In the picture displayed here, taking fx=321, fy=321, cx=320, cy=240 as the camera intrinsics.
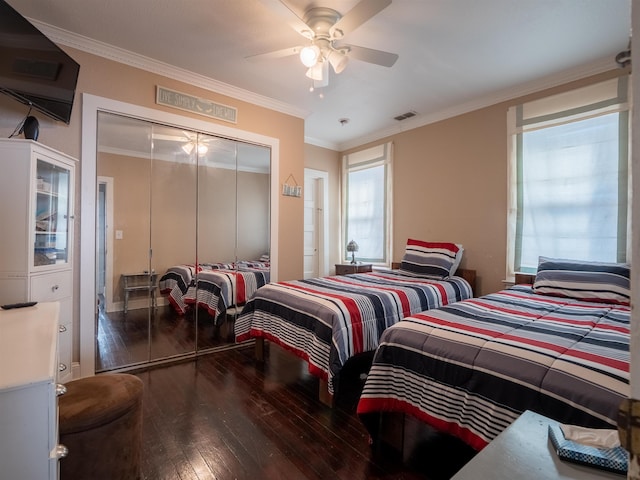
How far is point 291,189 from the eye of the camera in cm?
393

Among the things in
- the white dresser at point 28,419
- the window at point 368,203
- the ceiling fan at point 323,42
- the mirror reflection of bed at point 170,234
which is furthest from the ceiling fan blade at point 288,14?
the window at point 368,203

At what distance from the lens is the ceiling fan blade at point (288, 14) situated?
1855 mm

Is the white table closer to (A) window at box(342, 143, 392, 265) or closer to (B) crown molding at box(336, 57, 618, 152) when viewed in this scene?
(B) crown molding at box(336, 57, 618, 152)

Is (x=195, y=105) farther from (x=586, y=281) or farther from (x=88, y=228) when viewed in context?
(x=586, y=281)

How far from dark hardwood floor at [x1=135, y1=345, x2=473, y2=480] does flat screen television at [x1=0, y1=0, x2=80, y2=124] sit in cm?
216

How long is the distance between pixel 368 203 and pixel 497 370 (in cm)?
383

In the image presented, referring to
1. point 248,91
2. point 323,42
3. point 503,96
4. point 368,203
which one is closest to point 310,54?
point 323,42

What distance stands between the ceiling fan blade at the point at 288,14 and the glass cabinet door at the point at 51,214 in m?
1.72

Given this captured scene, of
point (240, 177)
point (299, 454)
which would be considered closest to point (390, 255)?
point (240, 177)

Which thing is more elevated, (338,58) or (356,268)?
(338,58)

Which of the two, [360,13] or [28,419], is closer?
[28,419]

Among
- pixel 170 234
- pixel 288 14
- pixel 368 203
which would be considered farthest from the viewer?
pixel 368 203

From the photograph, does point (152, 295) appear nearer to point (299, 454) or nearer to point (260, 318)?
point (260, 318)

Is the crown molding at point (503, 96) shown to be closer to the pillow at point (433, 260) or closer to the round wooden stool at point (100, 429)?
the pillow at point (433, 260)
